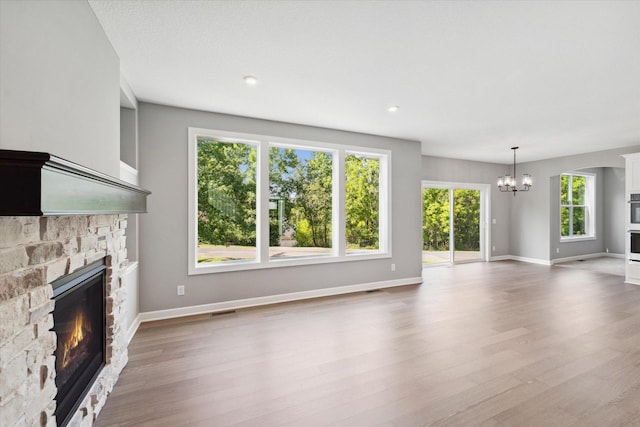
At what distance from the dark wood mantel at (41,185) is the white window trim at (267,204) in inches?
99.0

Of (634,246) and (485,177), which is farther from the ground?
(485,177)

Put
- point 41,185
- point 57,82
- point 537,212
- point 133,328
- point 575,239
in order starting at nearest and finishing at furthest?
1. point 41,185
2. point 57,82
3. point 133,328
4. point 537,212
5. point 575,239

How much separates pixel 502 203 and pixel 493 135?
12.6 feet

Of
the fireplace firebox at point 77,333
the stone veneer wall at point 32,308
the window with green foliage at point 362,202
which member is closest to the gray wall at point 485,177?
the window with green foliage at point 362,202

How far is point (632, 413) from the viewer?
194cm

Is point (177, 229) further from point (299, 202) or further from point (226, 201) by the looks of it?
point (299, 202)

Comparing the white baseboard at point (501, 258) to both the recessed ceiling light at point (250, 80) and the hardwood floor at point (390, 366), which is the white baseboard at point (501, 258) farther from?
the recessed ceiling light at point (250, 80)

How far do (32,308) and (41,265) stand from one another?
0.18m

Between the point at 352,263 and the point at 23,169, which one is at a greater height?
the point at 23,169

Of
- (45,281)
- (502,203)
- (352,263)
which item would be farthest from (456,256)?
(45,281)

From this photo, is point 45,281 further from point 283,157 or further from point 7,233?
point 283,157

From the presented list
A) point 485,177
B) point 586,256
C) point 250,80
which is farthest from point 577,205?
point 250,80

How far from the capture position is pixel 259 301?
4.20 meters

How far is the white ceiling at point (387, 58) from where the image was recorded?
2.00 meters
